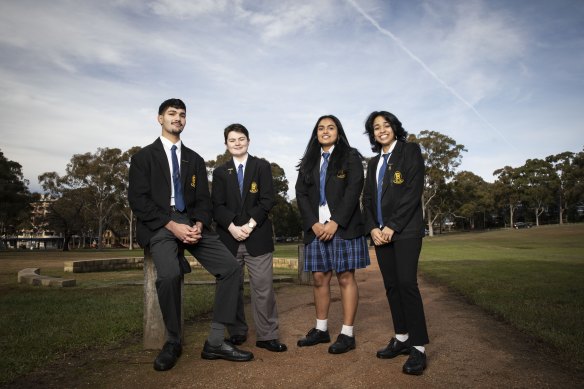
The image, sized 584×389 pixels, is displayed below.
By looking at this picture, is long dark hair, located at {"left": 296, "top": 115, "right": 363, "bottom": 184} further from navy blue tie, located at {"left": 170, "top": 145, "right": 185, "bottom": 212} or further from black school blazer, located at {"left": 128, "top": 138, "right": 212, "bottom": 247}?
navy blue tie, located at {"left": 170, "top": 145, "right": 185, "bottom": 212}

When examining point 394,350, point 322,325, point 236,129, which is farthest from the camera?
point 236,129

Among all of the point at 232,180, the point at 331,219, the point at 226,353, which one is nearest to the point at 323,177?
the point at 331,219

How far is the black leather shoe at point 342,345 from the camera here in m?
3.98

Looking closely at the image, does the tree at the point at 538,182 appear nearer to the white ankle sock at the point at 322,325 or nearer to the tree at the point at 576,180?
the tree at the point at 576,180

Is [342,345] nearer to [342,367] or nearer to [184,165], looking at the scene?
[342,367]

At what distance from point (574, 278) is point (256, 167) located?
892 centimetres

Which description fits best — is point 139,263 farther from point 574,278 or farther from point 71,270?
point 574,278

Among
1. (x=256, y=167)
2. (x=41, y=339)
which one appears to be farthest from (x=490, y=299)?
(x=41, y=339)

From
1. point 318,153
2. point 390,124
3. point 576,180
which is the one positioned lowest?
point 318,153

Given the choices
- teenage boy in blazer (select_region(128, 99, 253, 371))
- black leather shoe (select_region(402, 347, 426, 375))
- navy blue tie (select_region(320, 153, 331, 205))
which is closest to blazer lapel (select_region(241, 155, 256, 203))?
teenage boy in blazer (select_region(128, 99, 253, 371))

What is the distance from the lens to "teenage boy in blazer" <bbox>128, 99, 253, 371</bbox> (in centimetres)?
376

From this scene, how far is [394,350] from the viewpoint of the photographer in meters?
3.91

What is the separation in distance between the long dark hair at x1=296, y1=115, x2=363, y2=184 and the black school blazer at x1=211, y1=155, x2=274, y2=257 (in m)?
0.43

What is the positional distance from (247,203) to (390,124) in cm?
180
